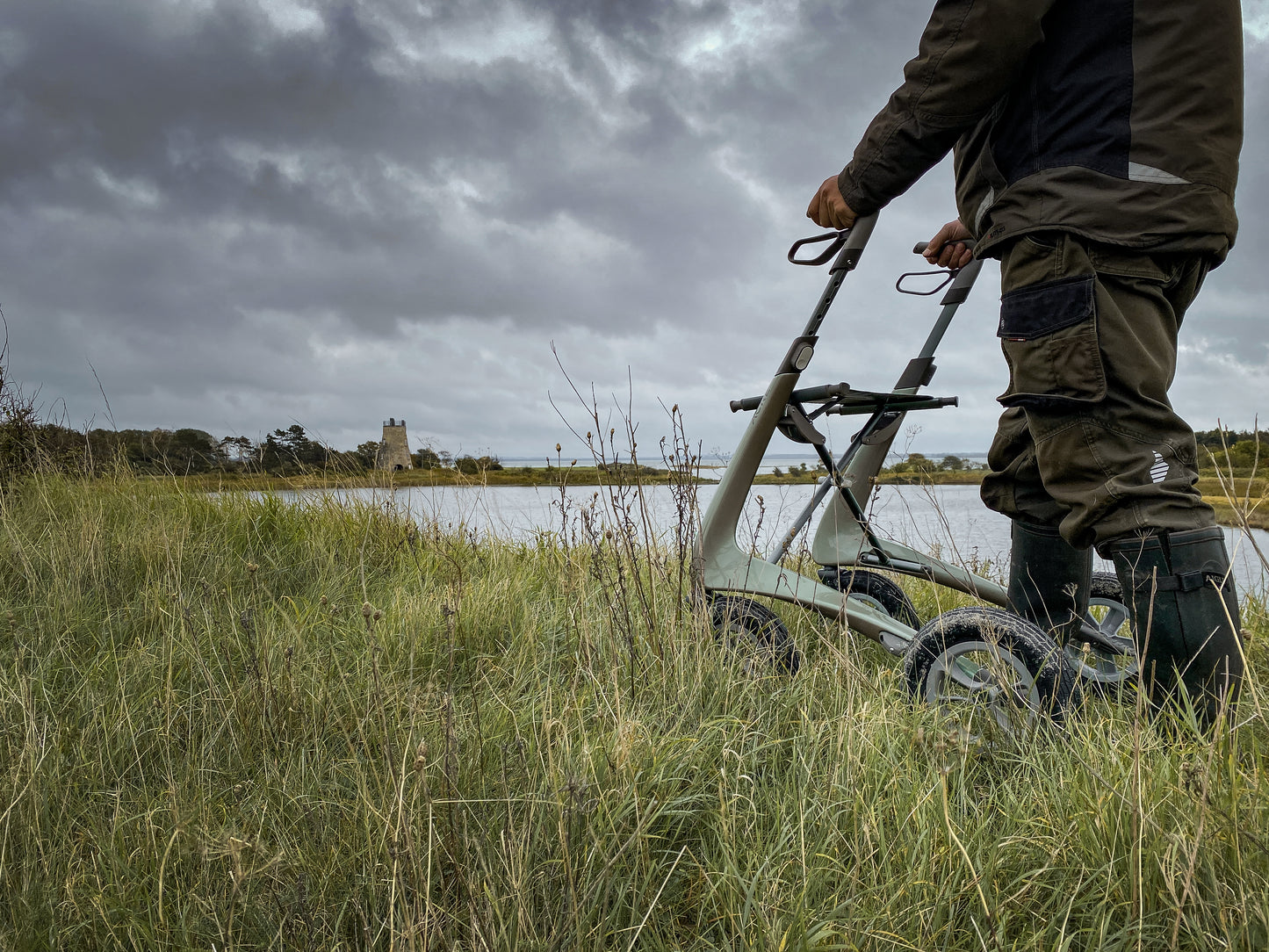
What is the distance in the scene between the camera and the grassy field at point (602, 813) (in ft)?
3.52

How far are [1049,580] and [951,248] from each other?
131cm

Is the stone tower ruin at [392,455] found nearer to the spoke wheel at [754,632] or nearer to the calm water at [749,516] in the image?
the calm water at [749,516]

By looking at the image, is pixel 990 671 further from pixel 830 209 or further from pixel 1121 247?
pixel 830 209

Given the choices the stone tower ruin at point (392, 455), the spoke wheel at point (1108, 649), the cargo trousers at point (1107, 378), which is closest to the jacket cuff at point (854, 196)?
the cargo trousers at point (1107, 378)

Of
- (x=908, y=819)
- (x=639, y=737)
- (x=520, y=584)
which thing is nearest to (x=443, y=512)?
(x=520, y=584)

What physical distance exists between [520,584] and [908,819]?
94.4 inches

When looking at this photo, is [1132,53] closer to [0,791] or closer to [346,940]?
[346,940]

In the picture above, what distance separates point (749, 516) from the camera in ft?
9.51

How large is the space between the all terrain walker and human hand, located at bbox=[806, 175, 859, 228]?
54 millimetres

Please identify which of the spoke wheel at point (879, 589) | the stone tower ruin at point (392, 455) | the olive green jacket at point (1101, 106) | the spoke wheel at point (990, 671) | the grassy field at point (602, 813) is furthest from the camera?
the stone tower ruin at point (392, 455)

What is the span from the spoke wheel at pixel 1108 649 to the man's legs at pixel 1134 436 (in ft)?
1.22

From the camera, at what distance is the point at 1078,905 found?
114 centimetres

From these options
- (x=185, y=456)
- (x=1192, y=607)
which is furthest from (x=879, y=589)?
(x=185, y=456)

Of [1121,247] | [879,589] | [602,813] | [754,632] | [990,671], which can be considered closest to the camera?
[602,813]
